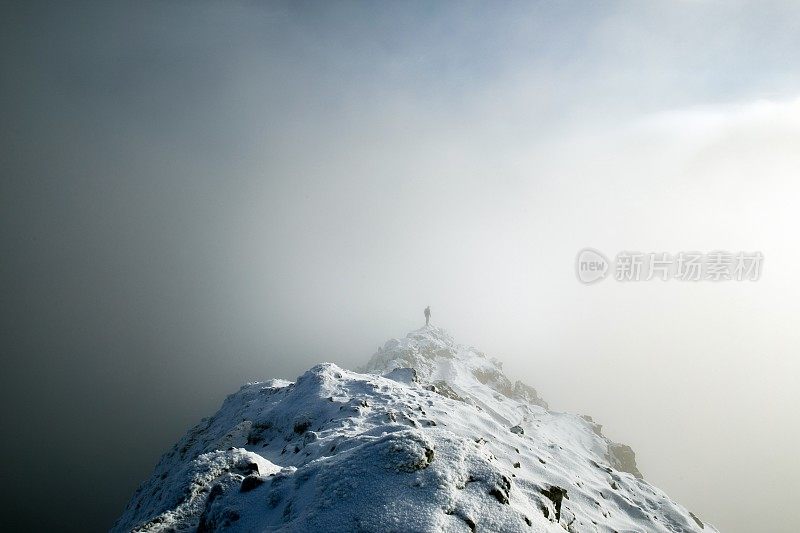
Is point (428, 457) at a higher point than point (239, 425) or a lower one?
higher

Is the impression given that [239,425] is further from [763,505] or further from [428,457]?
[763,505]

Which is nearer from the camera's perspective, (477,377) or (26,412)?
(477,377)

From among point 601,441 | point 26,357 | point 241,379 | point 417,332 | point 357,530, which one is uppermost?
point 357,530

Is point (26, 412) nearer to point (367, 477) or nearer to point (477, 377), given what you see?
point (477, 377)

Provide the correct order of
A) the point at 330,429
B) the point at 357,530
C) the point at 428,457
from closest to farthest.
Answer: the point at 357,530
the point at 428,457
the point at 330,429

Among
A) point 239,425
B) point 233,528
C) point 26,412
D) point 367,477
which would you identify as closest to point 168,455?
point 239,425

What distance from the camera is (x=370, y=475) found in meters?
8.23

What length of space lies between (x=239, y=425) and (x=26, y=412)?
451 feet

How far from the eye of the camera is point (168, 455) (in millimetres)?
25797

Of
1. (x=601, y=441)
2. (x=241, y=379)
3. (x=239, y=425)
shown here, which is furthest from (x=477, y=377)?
(x=241, y=379)

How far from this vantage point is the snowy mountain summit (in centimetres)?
758

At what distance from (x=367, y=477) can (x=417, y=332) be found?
6752cm

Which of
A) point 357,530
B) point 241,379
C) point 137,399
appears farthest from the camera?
point 241,379

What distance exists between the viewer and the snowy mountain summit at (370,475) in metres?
7.58
